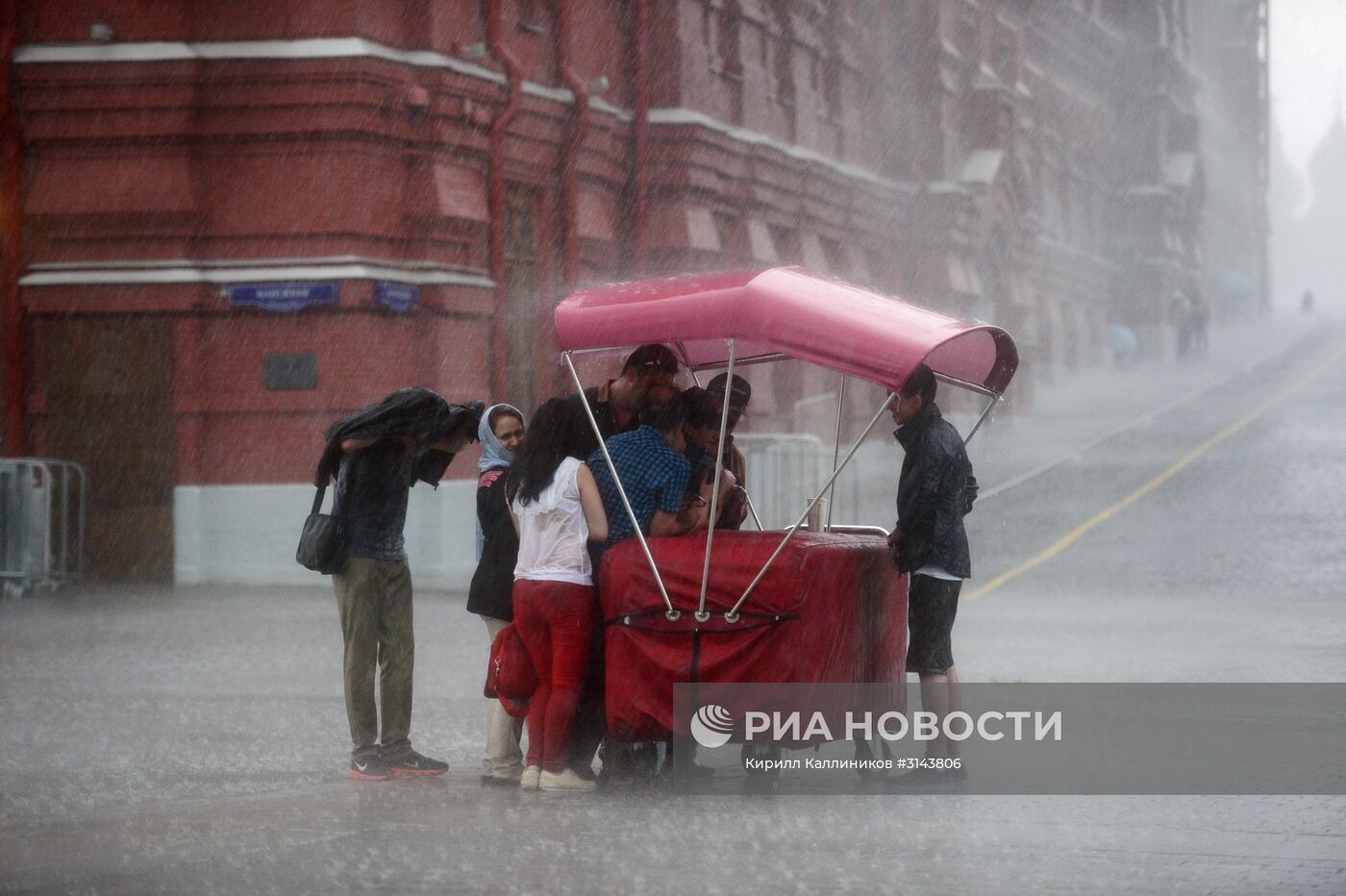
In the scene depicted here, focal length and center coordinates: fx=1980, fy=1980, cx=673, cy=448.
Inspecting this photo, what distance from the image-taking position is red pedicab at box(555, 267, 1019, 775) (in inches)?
320

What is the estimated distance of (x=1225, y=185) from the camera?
88375 millimetres

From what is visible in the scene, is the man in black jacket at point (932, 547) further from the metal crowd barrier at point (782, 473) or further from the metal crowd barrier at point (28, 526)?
the metal crowd barrier at point (782, 473)

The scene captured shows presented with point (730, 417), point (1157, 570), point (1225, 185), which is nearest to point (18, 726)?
point (730, 417)

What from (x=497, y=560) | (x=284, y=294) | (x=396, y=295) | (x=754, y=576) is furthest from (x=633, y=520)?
(x=284, y=294)

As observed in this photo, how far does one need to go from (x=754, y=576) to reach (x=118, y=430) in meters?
12.2

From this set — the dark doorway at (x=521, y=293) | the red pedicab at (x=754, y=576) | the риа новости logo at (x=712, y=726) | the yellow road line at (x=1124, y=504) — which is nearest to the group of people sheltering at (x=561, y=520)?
the red pedicab at (x=754, y=576)

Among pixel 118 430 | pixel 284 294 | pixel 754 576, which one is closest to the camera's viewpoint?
pixel 754 576

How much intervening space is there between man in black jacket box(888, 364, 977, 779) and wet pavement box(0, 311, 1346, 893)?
0.56 m

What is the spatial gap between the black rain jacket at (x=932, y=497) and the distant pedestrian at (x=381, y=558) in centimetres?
196

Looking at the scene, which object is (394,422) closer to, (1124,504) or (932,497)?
(932,497)

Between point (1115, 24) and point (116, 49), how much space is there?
4391cm

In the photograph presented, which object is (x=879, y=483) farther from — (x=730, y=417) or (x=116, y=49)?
(x=730, y=417)

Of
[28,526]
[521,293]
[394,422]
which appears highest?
[521,293]

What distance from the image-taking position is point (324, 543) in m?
8.54
